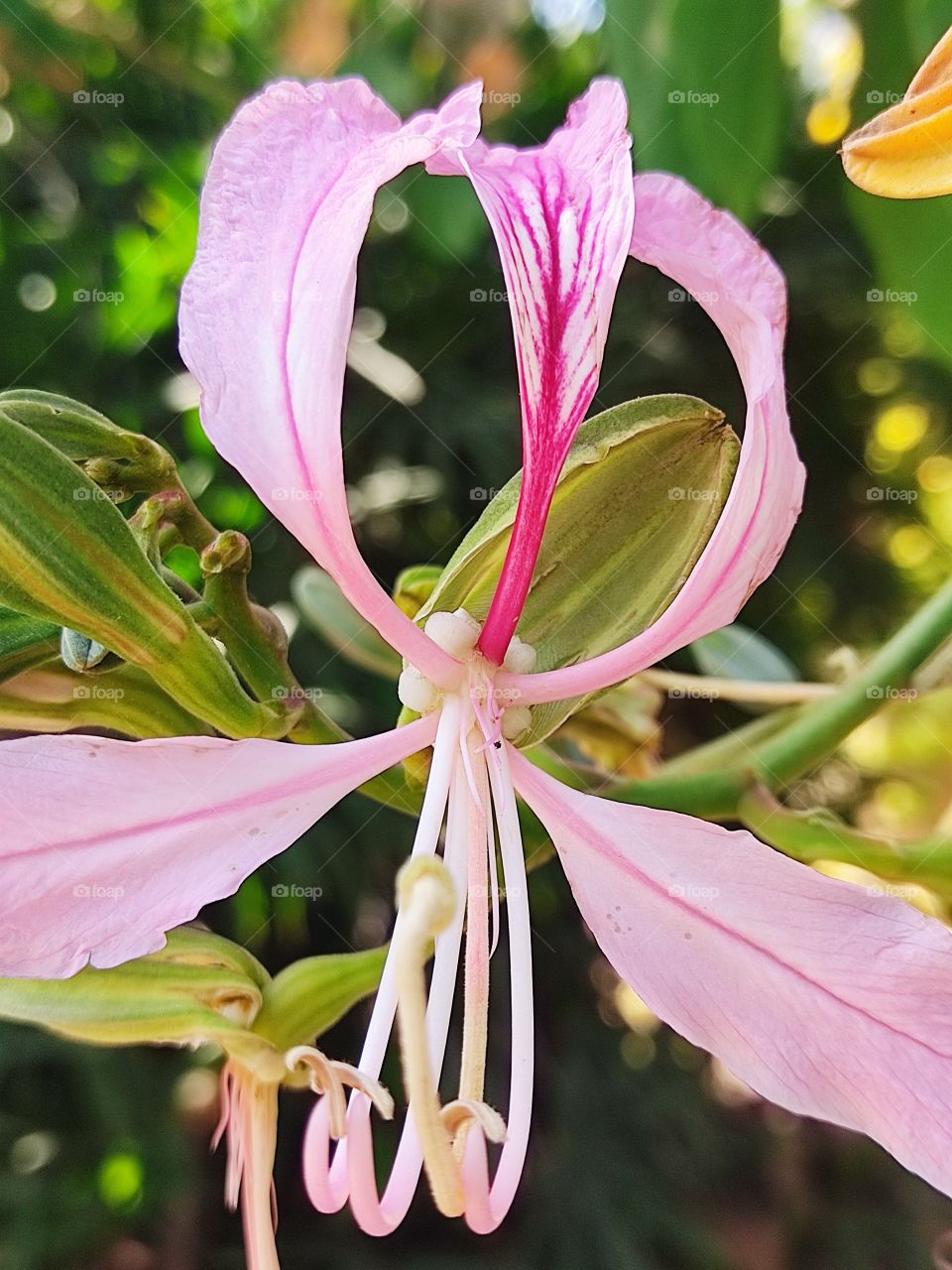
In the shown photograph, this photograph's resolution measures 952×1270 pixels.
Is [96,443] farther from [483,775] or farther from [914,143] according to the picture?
[914,143]

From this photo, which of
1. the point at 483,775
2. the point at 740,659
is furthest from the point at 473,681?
the point at 740,659

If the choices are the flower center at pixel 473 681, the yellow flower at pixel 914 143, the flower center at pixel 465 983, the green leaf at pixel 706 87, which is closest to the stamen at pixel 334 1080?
the flower center at pixel 465 983

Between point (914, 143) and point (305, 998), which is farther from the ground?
point (914, 143)

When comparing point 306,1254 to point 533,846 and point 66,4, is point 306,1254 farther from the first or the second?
point 66,4

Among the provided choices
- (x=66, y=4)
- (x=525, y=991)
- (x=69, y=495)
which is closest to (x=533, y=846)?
(x=525, y=991)

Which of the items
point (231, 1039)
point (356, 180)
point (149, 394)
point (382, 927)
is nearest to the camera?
point (356, 180)

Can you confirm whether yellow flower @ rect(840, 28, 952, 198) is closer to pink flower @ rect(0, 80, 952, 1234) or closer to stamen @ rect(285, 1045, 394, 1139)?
pink flower @ rect(0, 80, 952, 1234)

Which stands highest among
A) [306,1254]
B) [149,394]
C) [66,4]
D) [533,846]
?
[66,4]

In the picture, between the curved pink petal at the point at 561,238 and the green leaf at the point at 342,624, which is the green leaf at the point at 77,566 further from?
the green leaf at the point at 342,624
